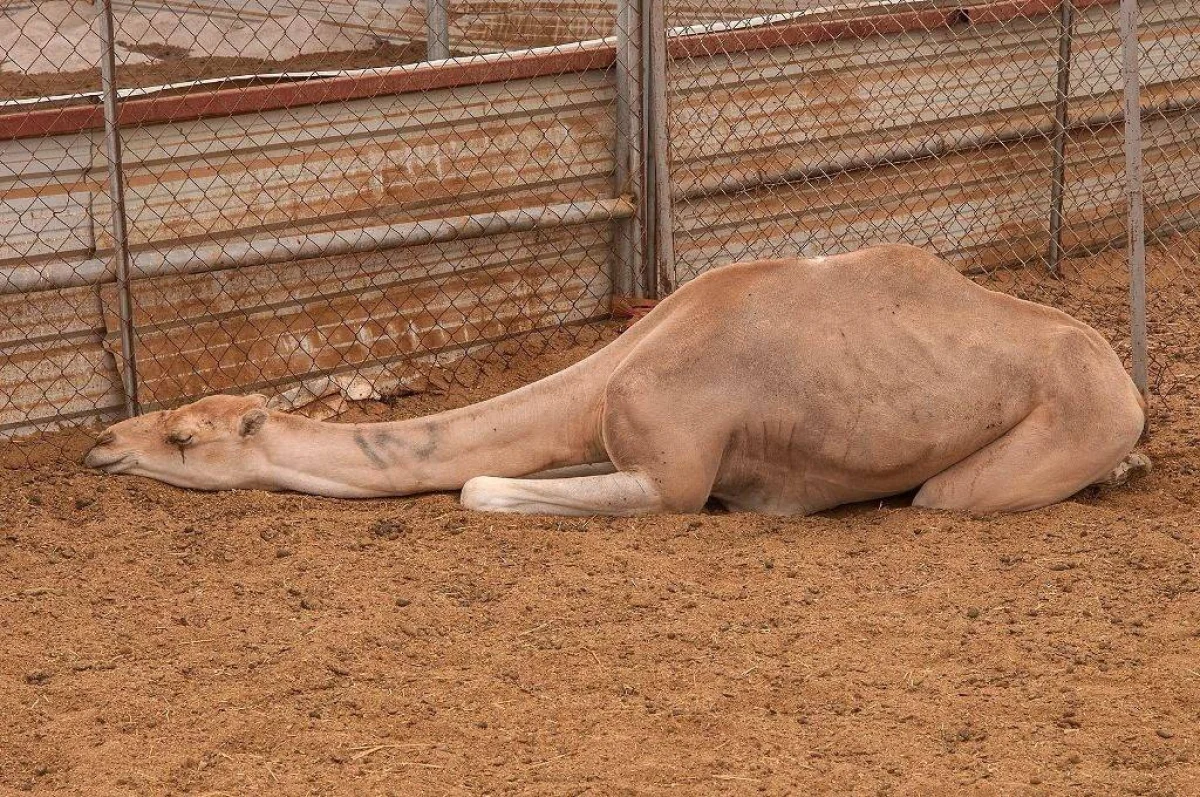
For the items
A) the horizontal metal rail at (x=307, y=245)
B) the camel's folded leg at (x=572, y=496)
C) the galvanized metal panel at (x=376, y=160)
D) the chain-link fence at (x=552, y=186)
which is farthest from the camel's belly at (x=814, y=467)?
the galvanized metal panel at (x=376, y=160)

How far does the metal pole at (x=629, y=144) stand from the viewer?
7.90 meters

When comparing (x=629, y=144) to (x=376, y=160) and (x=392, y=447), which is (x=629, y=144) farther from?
(x=392, y=447)

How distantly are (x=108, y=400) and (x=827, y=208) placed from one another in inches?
159

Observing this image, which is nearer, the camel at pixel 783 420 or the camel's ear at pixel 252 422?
the camel at pixel 783 420

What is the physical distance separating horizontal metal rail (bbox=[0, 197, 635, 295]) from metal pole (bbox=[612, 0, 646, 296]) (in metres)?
0.10

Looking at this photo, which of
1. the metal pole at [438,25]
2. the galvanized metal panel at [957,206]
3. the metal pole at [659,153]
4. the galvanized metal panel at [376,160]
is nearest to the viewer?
the galvanized metal panel at [376,160]

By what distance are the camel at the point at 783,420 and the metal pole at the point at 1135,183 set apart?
620mm

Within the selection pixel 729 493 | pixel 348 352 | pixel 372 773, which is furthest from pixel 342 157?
pixel 372 773

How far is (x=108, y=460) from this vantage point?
645 centimetres

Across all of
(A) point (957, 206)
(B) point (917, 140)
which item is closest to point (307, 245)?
(B) point (917, 140)

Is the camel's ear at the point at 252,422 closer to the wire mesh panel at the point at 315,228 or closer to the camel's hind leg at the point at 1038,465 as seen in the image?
the wire mesh panel at the point at 315,228

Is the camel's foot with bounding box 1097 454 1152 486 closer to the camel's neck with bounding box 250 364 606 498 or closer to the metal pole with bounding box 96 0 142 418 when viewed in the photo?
the camel's neck with bounding box 250 364 606 498

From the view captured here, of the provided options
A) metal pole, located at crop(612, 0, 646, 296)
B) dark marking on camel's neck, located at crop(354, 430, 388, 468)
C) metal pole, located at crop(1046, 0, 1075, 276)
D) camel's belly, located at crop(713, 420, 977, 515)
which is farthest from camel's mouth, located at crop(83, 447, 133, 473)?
metal pole, located at crop(1046, 0, 1075, 276)

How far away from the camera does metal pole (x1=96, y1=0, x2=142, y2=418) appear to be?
6.50 meters
